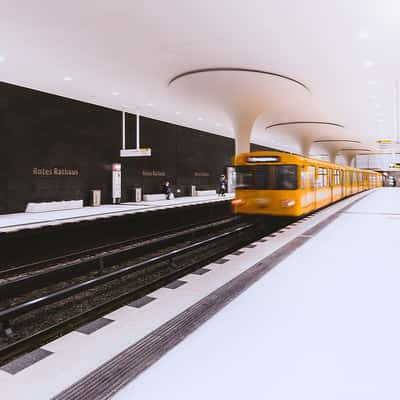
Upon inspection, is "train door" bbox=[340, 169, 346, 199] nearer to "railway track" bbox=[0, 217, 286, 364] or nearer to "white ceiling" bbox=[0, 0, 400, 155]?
"white ceiling" bbox=[0, 0, 400, 155]

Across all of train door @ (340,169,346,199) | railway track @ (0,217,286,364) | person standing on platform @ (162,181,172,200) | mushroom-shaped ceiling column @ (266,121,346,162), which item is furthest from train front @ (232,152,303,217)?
mushroom-shaped ceiling column @ (266,121,346,162)

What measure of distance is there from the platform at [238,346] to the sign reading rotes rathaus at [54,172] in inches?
441

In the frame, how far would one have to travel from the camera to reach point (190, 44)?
9.35 m

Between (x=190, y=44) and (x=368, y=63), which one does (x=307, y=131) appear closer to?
(x=368, y=63)

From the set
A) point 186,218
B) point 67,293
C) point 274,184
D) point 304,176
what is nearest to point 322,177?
point 304,176

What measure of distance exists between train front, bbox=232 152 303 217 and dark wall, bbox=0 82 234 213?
797cm

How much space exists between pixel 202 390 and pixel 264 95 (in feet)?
44.6

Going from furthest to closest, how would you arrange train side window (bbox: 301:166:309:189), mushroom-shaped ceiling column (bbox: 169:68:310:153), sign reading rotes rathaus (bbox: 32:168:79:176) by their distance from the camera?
sign reading rotes rathaus (bbox: 32:168:79:176) < mushroom-shaped ceiling column (bbox: 169:68:310:153) < train side window (bbox: 301:166:309:189)

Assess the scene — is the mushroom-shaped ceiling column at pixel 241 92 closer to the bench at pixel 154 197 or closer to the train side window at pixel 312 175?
the train side window at pixel 312 175

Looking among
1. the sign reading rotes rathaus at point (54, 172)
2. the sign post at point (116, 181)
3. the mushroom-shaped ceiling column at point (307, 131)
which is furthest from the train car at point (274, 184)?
the mushroom-shaped ceiling column at point (307, 131)

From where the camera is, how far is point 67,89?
13.9m

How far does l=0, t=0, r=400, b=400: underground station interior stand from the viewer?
8.61ft

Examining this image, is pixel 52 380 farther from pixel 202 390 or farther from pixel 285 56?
pixel 285 56

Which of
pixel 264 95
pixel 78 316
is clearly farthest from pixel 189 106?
pixel 78 316
